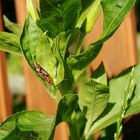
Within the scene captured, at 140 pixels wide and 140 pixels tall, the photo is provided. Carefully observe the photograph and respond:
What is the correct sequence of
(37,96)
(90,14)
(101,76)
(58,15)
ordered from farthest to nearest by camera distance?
(37,96)
(101,76)
(90,14)
(58,15)

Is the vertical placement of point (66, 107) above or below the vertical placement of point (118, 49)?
above

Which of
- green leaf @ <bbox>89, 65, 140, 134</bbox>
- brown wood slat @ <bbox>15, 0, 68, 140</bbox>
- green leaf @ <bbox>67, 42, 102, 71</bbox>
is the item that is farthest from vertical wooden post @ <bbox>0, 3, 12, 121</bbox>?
green leaf @ <bbox>67, 42, 102, 71</bbox>

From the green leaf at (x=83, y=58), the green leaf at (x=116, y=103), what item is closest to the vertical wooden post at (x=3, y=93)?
the green leaf at (x=116, y=103)

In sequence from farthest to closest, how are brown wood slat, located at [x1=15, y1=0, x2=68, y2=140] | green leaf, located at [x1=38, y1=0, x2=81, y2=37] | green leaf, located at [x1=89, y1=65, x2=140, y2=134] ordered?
1. brown wood slat, located at [x1=15, y1=0, x2=68, y2=140]
2. green leaf, located at [x1=89, y1=65, x2=140, y2=134]
3. green leaf, located at [x1=38, y1=0, x2=81, y2=37]

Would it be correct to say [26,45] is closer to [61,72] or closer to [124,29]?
[61,72]

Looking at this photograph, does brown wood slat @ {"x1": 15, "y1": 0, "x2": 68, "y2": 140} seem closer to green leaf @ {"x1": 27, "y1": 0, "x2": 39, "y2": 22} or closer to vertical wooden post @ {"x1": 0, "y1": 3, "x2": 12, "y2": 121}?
vertical wooden post @ {"x1": 0, "y1": 3, "x2": 12, "y2": 121}

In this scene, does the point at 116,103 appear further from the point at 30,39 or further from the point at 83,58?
the point at 30,39

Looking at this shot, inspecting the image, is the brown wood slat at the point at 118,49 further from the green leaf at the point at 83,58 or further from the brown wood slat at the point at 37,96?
the green leaf at the point at 83,58

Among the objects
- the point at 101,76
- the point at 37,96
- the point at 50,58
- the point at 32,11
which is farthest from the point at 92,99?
the point at 37,96
